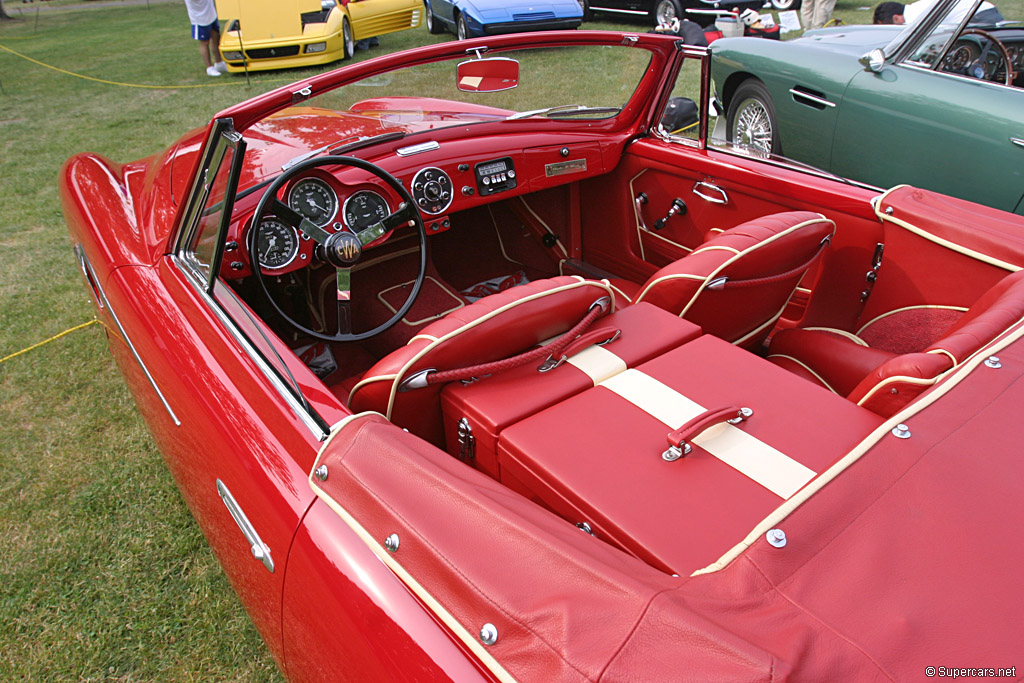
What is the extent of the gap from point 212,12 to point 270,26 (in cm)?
104

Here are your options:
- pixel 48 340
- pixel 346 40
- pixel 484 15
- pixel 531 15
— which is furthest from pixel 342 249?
pixel 346 40

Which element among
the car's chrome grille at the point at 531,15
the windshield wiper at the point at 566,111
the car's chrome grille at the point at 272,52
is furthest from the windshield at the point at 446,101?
the car's chrome grille at the point at 272,52

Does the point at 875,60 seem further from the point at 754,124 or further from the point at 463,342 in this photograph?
the point at 463,342

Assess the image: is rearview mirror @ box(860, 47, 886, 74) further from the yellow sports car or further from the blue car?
the yellow sports car

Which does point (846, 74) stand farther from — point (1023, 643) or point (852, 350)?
point (1023, 643)

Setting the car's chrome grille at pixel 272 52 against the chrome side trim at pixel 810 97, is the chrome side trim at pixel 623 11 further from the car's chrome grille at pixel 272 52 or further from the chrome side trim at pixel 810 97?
the chrome side trim at pixel 810 97

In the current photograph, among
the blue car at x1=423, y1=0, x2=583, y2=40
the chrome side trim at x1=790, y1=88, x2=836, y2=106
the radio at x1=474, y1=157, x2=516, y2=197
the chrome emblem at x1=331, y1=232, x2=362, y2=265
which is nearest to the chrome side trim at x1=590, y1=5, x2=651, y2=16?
the blue car at x1=423, y1=0, x2=583, y2=40

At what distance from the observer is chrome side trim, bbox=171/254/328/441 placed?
1365 mm

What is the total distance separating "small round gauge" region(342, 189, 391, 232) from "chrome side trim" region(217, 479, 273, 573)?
0.99 meters

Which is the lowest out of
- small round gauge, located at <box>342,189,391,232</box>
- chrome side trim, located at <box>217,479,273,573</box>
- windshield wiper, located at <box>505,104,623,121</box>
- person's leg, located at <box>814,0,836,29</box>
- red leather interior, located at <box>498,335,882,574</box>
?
chrome side trim, located at <box>217,479,273,573</box>

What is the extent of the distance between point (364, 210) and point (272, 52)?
7496mm

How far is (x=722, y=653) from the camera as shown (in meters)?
0.80

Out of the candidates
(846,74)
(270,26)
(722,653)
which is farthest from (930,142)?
(270,26)

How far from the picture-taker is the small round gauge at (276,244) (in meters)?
2.12
